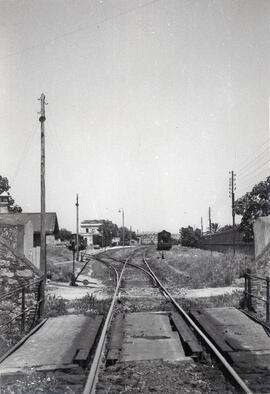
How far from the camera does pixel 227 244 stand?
4819 centimetres

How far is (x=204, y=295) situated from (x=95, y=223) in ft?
519

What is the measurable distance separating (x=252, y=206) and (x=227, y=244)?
9613 mm

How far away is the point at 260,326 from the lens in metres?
9.41

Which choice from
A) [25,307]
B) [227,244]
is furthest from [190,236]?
[25,307]

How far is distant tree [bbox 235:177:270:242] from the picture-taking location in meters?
38.4

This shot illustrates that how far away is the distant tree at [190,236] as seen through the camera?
8517 cm

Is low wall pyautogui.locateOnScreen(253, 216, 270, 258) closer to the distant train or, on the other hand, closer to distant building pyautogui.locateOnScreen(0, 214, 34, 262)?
distant building pyautogui.locateOnScreen(0, 214, 34, 262)

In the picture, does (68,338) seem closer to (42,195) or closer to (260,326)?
(260,326)

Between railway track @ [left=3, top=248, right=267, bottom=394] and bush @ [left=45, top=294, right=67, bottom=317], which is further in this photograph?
bush @ [left=45, top=294, right=67, bottom=317]

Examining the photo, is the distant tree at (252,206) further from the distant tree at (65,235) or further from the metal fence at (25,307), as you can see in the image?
the distant tree at (65,235)

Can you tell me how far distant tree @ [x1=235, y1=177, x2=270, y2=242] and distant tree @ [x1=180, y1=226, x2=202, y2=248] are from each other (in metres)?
43.1

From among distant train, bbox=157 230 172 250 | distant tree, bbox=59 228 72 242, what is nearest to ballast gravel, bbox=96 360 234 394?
distant train, bbox=157 230 172 250

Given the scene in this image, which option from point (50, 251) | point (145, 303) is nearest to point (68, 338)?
point (145, 303)

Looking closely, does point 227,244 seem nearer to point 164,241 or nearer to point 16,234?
point 164,241
